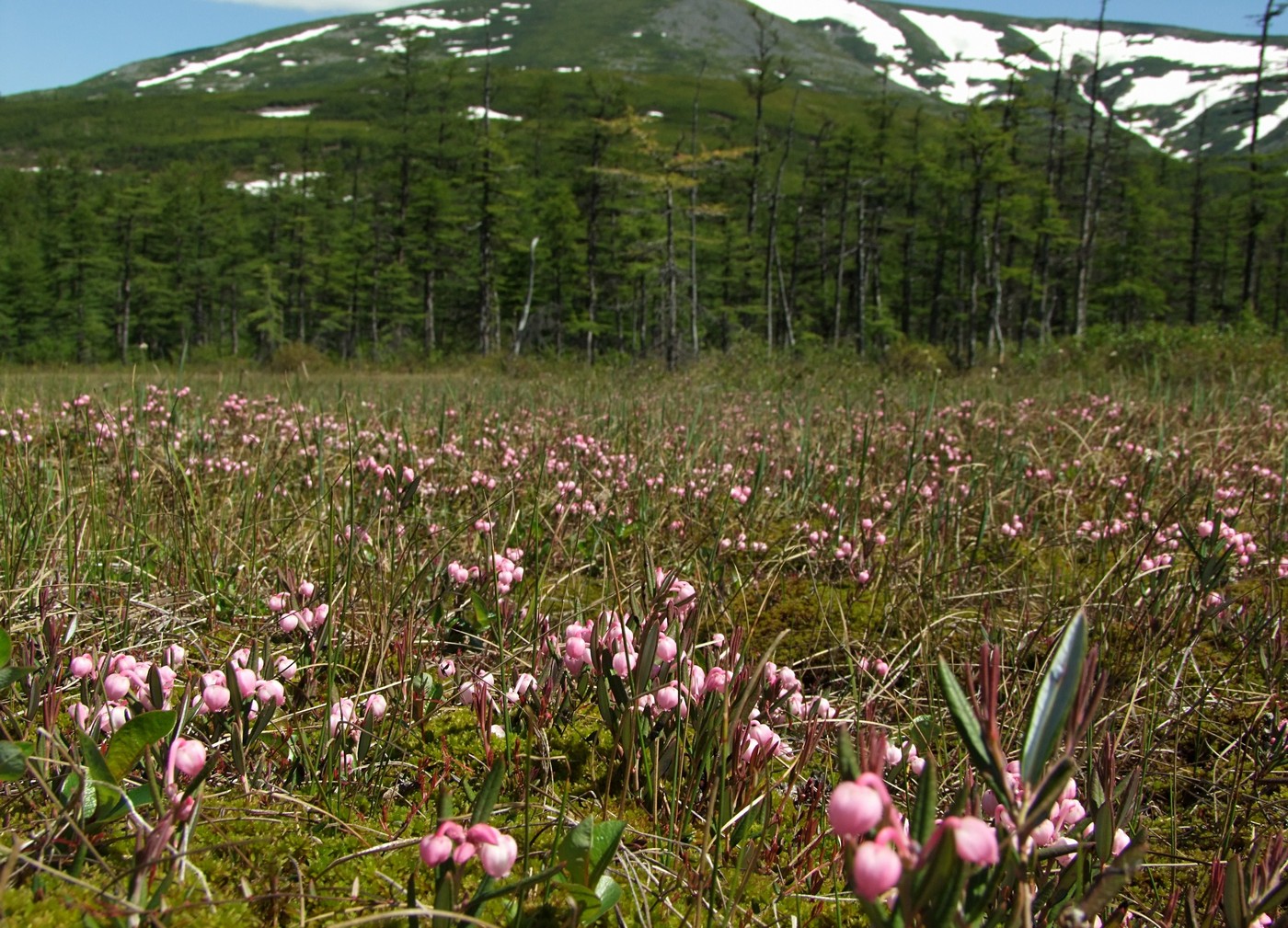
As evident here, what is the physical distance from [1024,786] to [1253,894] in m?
0.58

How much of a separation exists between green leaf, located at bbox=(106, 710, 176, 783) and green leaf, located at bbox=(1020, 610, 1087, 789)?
3.72 feet

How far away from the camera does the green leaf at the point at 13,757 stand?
44.3 inches

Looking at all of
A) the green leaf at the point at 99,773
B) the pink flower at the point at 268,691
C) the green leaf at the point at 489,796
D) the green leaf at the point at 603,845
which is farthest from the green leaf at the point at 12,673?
the green leaf at the point at 603,845

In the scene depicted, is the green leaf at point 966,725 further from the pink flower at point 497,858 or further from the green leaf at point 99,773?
the green leaf at point 99,773

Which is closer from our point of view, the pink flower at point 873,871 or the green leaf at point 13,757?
the pink flower at point 873,871

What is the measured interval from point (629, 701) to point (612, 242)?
5157 cm

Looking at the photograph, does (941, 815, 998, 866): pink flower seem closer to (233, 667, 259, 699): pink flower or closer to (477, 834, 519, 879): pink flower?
(477, 834, 519, 879): pink flower

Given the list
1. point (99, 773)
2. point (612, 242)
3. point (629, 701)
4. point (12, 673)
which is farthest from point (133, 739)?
point (612, 242)

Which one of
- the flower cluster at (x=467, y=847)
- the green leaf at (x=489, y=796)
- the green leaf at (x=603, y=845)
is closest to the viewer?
the flower cluster at (x=467, y=847)

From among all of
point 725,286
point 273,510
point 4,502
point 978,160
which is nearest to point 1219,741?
point 273,510

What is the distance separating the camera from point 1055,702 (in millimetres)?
→ 740

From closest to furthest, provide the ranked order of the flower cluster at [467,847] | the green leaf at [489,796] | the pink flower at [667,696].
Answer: the flower cluster at [467,847] < the green leaf at [489,796] < the pink flower at [667,696]

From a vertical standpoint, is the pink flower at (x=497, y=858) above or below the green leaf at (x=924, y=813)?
below

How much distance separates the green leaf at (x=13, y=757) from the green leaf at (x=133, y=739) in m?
0.10
